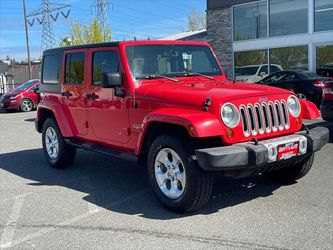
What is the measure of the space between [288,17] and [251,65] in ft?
8.76

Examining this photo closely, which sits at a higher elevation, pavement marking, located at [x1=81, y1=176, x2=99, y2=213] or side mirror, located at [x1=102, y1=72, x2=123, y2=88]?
side mirror, located at [x1=102, y1=72, x2=123, y2=88]

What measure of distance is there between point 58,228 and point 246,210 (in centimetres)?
201

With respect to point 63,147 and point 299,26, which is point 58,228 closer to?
point 63,147

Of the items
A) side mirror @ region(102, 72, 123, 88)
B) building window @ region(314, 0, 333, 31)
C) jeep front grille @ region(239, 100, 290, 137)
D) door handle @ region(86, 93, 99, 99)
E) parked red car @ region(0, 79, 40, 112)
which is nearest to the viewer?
jeep front grille @ region(239, 100, 290, 137)

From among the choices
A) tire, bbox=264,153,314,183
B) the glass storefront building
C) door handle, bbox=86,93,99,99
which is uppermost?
the glass storefront building

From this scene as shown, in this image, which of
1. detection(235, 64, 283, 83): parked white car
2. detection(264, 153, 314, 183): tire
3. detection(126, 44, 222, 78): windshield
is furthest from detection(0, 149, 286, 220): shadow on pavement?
detection(235, 64, 283, 83): parked white car

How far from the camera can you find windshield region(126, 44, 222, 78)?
5.77m

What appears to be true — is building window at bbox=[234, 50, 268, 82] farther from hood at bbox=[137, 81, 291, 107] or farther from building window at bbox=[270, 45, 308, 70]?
hood at bbox=[137, 81, 291, 107]

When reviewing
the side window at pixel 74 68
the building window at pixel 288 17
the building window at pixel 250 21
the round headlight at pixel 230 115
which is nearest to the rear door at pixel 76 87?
the side window at pixel 74 68

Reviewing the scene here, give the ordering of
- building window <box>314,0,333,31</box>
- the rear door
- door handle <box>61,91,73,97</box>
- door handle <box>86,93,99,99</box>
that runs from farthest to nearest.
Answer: building window <box>314,0,333,31</box> < door handle <box>61,91,73,97</box> < the rear door < door handle <box>86,93,99,99</box>

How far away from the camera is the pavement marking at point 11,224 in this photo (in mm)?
4293

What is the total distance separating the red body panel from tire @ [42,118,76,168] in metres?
0.31

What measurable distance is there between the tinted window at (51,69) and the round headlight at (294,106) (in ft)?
12.7

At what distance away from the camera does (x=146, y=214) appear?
16.1 ft
